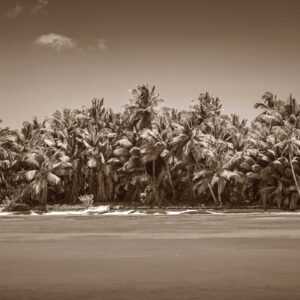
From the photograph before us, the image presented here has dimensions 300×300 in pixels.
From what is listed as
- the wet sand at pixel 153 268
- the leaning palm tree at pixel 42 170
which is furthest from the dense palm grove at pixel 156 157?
the wet sand at pixel 153 268

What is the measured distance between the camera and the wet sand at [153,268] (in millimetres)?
10891

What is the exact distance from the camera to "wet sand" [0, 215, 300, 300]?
1089 cm

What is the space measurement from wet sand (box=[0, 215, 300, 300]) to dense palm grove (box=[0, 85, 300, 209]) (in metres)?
23.8

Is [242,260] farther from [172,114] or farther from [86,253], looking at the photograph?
[172,114]

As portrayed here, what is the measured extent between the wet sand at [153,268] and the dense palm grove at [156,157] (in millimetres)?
23757

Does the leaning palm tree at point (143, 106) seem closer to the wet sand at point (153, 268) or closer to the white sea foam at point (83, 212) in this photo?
the white sea foam at point (83, 212)

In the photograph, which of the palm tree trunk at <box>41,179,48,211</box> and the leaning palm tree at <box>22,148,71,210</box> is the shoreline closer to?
the palm tree trunk at <box>41,179,48,211</box>

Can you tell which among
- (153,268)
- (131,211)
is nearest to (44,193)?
(131,211)

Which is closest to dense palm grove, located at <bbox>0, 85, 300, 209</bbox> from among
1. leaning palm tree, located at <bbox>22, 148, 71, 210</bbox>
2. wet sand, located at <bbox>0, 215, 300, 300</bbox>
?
leaning palm tree, located at <bbox>22, 148, 71, 210</bbox>

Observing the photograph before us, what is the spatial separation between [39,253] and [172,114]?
118 feet

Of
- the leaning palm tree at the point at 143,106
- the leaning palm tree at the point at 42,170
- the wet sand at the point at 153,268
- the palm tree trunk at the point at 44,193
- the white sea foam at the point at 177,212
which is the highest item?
the leaning palm tree at the point at 143,106

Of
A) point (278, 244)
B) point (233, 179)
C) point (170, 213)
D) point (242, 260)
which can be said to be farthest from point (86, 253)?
point (233, 179)

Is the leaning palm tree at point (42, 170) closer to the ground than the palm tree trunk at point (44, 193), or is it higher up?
higher up

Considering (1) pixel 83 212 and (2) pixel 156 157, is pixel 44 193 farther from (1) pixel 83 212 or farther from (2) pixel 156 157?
(2) pixel 156 157
